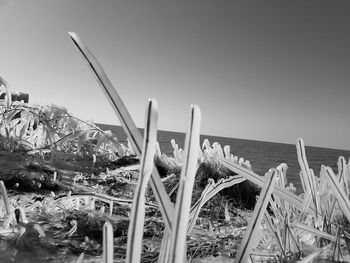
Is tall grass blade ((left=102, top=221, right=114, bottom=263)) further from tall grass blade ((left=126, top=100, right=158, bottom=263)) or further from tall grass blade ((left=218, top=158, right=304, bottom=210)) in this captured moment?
tall grass blade ((left=218, top=158, right=304, bottom=210))

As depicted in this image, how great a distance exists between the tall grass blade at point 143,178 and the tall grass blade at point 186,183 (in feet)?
0.04

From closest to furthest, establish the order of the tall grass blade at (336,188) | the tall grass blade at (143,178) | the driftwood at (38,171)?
1. the tall grass blade at (143,178)
2. the tall grass blade at (336,188)
3. the driftwood at (38,171)

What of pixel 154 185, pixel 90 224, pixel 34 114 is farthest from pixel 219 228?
pixel 34 114

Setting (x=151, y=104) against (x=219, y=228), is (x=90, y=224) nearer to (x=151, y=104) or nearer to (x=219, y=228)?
(x=219, y=228)

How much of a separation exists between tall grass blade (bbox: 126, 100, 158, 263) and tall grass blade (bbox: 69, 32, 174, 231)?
0.10 feet

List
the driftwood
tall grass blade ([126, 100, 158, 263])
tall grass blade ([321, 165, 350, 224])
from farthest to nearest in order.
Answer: the driftwood < tall grass blade ([321, 165, 350, 224]) < tall grass blade ([126, 100, 158, 263])

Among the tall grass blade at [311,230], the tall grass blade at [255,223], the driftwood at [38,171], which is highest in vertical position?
the tall grass blade at [255,223]

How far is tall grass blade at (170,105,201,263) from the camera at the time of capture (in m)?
0.13

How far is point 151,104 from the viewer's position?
4.8 inches

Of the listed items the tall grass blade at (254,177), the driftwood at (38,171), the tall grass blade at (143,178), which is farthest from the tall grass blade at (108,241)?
the driftwood at (38,171)

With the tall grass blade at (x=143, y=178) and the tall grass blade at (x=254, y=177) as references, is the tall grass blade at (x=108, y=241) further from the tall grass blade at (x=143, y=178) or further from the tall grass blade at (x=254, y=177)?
the tall grass blade at (x=254, y=177)

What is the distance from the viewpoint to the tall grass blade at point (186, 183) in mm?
130

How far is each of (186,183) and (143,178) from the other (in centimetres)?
1

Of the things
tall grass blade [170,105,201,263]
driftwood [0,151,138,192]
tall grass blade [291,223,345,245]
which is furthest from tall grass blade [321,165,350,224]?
driftwood [0,151,138,192]
